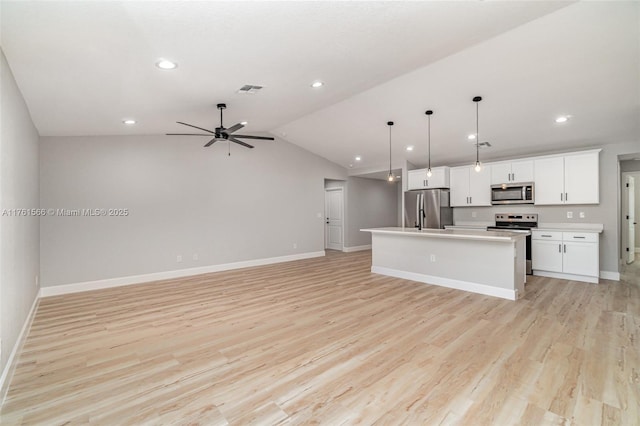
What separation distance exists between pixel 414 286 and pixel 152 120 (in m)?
→ 4.92

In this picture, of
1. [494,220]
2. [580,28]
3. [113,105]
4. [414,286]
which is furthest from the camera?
[494,220]

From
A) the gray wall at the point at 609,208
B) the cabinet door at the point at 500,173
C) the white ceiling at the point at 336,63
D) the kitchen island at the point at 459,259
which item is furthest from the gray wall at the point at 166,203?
the gray wall at the point at 609,208

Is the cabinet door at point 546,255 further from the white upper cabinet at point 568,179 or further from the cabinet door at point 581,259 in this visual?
the white upper cabinet at point 568,179

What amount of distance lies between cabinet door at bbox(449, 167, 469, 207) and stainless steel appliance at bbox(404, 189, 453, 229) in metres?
0.16

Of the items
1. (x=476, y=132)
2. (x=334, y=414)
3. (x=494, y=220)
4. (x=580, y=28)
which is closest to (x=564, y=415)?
(x=334, y=414)

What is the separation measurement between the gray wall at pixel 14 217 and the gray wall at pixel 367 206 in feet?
23.2

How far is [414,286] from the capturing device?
4.97 metres

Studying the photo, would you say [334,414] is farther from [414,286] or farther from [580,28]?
[580,28]

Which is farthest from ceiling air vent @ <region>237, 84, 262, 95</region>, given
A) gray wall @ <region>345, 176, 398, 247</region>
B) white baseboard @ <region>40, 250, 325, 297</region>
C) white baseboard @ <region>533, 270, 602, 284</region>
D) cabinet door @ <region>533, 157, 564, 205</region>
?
white baseboard @ <region>533, 270, 602, 284</region>

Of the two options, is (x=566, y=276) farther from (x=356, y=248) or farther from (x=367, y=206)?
(x=367, y=206)

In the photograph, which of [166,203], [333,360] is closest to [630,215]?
[333,360]

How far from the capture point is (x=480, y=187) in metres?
6.61

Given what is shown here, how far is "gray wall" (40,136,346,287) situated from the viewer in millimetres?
4863

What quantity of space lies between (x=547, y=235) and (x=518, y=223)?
72 cm
